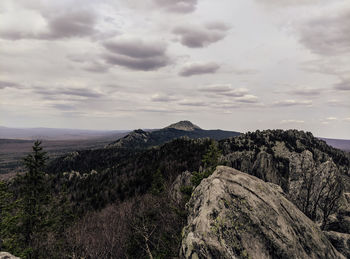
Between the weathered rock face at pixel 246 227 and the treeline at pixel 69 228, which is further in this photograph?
the treeline at pixel 69 228

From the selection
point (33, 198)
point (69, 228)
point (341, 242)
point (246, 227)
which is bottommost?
point (69, 228)

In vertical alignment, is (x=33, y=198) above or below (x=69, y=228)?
above

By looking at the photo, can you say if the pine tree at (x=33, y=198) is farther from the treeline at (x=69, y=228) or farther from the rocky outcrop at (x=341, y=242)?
the rocky outcrop at (x=341, y=242)

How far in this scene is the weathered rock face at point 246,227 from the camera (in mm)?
7862

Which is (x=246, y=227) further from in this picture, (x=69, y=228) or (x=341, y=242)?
(x=69, y=228)

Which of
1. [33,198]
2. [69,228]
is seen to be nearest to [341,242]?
[33,198]

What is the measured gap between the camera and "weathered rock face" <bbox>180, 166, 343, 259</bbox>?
7862 millimetres

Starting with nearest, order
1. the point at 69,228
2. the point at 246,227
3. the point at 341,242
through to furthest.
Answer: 1. the point at 246,227
2. the point at 341,242
3. the point at 69,228

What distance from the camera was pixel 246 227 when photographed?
870 cm

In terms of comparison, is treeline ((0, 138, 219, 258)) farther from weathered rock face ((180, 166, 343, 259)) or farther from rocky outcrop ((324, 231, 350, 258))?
rocky outcrop ((324, 231, 350, 258))

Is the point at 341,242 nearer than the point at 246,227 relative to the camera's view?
No

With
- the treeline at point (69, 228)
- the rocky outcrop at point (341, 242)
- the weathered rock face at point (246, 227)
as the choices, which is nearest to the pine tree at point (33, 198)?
the treeline at point (69, 228)

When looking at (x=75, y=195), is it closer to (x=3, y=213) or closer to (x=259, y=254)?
(x=3, y=213)

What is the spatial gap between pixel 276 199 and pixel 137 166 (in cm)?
18919
